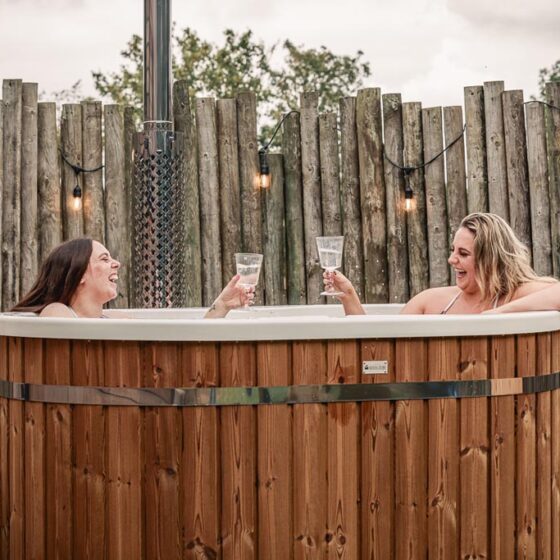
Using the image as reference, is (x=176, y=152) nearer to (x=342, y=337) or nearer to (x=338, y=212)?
(x=338, y=212)

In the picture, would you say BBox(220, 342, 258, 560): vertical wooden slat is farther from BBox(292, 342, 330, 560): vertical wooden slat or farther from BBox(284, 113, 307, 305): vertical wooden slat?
BBox(284, 113, 307, 305): vertical wooden slat

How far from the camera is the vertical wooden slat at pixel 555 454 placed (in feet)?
9.97

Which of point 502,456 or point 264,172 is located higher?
point 264,172

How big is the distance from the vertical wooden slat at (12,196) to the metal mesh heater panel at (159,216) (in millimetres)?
928

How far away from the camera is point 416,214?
6020 millimetres

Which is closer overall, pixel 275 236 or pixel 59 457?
pixel 59 457

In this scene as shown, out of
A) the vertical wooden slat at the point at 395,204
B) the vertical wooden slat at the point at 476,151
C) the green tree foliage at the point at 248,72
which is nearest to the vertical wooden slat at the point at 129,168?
the vertical wooden slat at the point at 395,204

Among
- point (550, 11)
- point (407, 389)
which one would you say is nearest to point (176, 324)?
point (407, 389)

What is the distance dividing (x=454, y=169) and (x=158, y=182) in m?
1.84

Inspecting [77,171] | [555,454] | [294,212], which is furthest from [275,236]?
[555,454]

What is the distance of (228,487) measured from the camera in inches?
108

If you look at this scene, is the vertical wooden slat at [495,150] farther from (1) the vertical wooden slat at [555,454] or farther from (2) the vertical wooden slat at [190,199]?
(1) the vertical wooden slat at [555,454]

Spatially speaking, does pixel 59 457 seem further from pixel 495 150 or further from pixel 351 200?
pixel 495 150

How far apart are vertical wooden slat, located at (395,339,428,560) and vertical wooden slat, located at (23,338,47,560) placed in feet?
3.37
